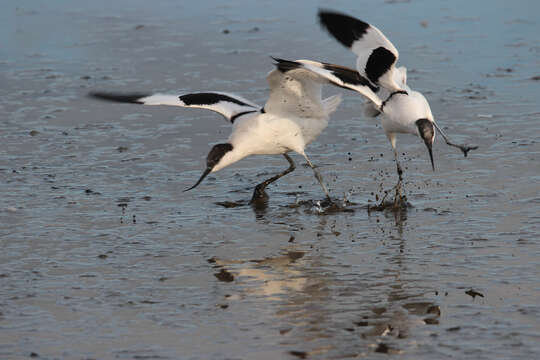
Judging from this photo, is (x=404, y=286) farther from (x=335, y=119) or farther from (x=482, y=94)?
(x=482, y=94)

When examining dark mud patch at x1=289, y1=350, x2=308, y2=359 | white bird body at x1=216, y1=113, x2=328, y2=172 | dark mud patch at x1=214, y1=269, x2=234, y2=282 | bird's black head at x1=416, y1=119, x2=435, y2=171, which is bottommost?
dark mud patch at x1=289, y1=350, x2=308, y2=359

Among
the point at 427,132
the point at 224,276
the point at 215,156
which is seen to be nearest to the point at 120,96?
the point at 215,156

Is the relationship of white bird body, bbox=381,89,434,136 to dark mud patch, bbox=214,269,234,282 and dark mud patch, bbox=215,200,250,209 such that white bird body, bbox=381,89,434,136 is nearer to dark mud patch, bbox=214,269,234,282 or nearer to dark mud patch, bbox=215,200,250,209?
dark mud patch, bbox=215,200,250,209

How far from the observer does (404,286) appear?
256 inches

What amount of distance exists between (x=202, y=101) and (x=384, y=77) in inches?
68.2

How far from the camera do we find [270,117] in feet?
29.3

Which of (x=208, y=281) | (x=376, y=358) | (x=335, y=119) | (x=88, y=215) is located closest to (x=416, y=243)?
(x=208, y=281)

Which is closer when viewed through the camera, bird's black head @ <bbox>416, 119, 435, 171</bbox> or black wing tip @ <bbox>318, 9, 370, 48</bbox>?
bird's black head @ <bbox>416, 119, 435, 171</bbox>

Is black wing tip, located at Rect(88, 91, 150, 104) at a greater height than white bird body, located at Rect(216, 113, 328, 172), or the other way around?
black wing tip, located at Rect(88, 91, 150, 104)

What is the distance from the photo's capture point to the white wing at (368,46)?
8227mm

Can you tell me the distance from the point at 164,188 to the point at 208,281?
8.31 feet

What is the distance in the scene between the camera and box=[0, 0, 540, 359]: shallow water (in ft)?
19.1

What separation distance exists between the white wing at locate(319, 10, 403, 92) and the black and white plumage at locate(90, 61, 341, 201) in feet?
1.41

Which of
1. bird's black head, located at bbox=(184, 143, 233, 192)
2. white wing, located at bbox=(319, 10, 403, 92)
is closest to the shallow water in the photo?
bird's black head, located at bbox=(184, 143, 233, 192)
